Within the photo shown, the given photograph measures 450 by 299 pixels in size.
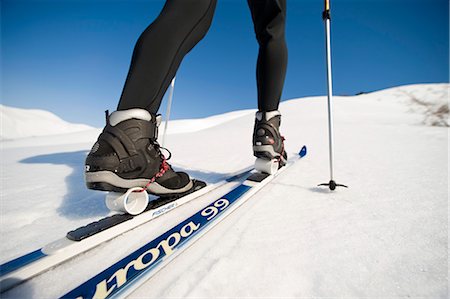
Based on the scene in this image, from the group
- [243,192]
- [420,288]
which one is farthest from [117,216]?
[420,288]

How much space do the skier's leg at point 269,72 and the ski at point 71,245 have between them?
0.85 metres

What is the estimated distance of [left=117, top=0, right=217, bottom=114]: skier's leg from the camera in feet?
2.99

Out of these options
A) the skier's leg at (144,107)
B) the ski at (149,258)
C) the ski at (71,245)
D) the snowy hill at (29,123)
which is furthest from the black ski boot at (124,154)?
the snowy hill at (29,123)

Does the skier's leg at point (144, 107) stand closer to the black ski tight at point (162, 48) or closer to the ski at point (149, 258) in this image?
the black ski tight at point (162, 48)

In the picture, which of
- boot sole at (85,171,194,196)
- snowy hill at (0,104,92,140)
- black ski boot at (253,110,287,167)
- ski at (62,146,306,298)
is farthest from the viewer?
snowy hill at (0,104,92,140)

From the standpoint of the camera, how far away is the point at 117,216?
3.14ft

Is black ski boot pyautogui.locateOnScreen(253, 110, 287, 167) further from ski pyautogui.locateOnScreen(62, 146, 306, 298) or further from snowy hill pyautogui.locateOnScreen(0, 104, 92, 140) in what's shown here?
snowy hill pyautogui.locateOnScreen(0, 104, 92, 140)

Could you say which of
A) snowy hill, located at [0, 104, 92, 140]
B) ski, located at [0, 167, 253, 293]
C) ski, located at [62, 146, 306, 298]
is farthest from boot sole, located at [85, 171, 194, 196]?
snowy hill, located at [0, 104, 92, 140]

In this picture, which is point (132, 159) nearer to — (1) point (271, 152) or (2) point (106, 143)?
(2) point (106, 143)

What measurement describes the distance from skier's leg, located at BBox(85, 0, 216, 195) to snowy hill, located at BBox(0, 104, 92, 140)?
37.5 feet

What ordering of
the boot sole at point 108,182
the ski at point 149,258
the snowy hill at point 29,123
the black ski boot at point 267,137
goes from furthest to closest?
the snowy hill at point 29,123, the black ski boot at point 267,137, the boot sole at point 108,182, the ski at point 149,258

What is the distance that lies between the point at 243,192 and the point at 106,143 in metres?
0.77

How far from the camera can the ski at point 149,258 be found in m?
0.58

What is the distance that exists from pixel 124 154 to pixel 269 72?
1.27 metres
